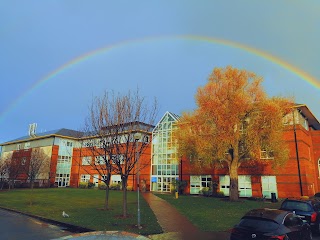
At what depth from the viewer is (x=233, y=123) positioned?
1008 inches

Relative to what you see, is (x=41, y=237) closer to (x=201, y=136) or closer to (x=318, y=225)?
(x=318, y=225)

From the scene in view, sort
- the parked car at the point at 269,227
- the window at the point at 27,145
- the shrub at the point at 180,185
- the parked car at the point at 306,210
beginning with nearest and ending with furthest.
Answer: the parked car at the point at 269,227 < the parked car at the point at 306,210 < the shrub at the point at 180,185 < the window at the point at 27,145

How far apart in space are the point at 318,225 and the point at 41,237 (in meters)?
12.2

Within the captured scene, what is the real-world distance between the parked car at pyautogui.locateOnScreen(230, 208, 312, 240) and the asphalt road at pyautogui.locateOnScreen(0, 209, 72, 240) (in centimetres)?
722

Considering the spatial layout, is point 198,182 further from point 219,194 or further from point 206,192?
point 219,194

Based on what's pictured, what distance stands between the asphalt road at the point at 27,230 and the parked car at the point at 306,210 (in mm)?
10590

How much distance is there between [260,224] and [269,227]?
275mm

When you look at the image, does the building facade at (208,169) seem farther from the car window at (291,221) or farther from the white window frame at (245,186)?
the car window at (291,221)

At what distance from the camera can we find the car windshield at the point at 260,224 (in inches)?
304

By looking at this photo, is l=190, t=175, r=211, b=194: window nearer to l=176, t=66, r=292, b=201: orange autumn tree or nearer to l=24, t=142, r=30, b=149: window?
l=176, t=66, r=292, b=201: orange autumn tree

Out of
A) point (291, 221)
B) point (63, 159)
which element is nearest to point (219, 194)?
point (291, 221)

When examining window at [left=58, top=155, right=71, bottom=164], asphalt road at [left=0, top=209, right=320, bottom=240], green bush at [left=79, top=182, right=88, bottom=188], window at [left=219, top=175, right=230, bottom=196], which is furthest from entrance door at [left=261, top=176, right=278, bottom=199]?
window at [left=58, top=155, right=71, bottom=164]

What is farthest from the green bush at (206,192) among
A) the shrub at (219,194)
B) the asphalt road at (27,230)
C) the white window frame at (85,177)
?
the white window frame at (85,177)

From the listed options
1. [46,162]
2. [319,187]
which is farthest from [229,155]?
[46,162]
